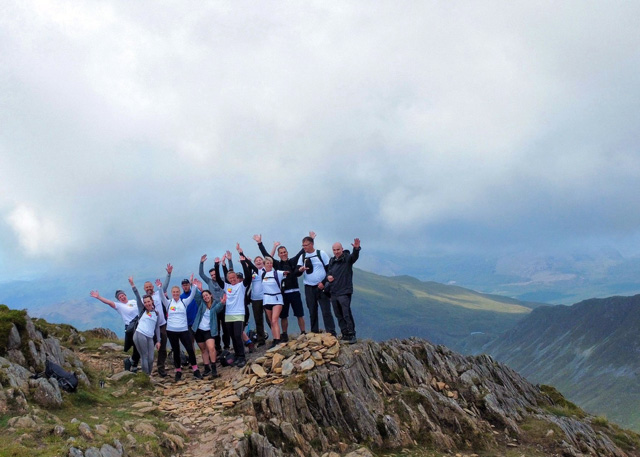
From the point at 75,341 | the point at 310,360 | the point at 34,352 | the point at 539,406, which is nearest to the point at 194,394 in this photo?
the point at 310,360

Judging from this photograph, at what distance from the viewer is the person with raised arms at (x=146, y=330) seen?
73.8 feet

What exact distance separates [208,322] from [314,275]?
596cm

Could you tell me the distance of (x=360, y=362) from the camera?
24031 millimetres

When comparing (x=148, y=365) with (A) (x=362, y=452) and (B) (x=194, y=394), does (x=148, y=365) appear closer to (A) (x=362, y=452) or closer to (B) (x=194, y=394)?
(B) (x=194, y=394)

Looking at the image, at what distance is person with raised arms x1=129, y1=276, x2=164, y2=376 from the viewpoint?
22.5m

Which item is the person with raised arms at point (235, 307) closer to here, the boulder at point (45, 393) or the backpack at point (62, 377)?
the backpack at point (62, 377)

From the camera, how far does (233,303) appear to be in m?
22.7

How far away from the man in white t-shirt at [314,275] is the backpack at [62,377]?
1151 centimetres

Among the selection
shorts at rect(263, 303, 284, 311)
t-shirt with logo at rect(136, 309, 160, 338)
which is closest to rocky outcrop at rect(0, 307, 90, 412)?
t-shirt with logo at rect(136, 309, 160, 338)

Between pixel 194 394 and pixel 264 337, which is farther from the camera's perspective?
pixel 264 337

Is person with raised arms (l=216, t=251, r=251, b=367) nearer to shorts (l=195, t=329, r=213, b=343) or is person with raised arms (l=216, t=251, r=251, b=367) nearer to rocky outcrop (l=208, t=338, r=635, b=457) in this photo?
shorts (l=195, t=329, r=213, b=343)

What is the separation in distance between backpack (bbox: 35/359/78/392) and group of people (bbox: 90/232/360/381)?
3.55 m

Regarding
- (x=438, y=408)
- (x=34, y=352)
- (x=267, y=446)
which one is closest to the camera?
(x=267, y=446)

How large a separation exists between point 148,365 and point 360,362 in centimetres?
1121
